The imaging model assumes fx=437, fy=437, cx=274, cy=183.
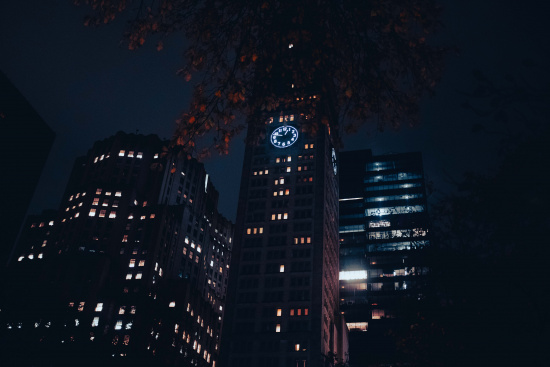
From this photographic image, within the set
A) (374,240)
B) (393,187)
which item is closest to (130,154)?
(374,240)

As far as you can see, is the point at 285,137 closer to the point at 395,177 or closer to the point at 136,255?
the point at 136,255

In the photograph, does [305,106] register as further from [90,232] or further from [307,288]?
[90,232]

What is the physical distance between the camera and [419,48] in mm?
9727

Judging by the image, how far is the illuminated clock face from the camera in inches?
4264

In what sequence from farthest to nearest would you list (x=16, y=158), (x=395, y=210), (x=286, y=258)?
1. (x=395, y=210)
2. (x=286, y=258)
3. (x=16, y=158)

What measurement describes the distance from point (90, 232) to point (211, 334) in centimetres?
4291

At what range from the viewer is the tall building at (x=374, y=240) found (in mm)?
125188

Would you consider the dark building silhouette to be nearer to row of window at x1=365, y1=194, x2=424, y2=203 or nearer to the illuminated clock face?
the illuminated clock face

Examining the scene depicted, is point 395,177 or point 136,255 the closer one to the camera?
point 136,255

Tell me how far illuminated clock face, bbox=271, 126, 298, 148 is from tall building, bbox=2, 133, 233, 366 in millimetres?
24201

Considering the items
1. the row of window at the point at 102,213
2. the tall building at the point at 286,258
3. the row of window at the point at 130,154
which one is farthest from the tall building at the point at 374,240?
the row of window at the point at 102,213

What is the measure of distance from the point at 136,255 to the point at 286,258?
43.3 m

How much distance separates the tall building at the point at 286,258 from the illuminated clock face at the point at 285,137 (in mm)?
249

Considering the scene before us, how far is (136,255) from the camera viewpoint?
11375 cm
